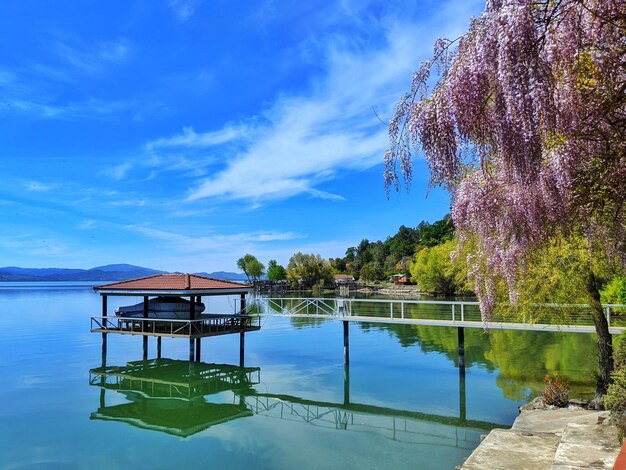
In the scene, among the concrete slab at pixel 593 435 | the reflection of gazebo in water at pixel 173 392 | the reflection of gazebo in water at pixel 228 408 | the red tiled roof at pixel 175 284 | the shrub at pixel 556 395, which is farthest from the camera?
the red tiled roof at pixel 175 284

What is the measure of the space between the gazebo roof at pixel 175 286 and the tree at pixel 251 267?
92.5m

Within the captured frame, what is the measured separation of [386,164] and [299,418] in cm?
970

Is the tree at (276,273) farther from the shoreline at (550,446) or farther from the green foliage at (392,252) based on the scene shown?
the shoreline at (550,446)

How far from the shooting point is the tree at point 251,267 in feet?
378

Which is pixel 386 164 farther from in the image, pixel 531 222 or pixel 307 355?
pixel 307 355

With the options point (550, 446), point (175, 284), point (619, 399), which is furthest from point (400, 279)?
point (619, 399)

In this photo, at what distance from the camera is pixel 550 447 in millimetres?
7633

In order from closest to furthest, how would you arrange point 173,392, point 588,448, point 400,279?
point 588,448 → point 173,392 → point 400,279

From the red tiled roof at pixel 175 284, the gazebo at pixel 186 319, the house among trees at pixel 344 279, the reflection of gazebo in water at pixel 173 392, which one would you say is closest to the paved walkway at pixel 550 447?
the reflection of gazebo in water at pixel 173 392

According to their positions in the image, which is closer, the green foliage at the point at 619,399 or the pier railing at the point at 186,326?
the green foliage at the point at 619,399

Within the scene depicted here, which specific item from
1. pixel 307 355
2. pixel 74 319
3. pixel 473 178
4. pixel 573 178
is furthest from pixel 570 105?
pixel 74 319

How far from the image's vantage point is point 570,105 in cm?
472

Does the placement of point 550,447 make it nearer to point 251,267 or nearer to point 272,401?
point 272,401

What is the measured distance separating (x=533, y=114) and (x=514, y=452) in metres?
5.57
